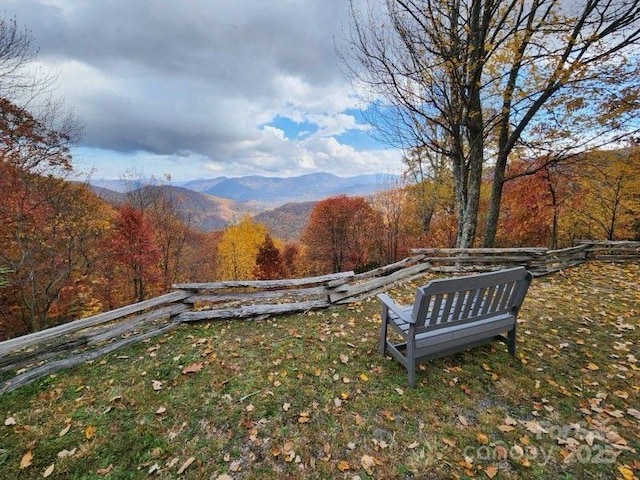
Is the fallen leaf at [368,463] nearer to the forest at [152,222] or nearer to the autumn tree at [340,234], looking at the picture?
the forest at [152,222]

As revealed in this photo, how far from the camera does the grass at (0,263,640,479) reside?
2.48m

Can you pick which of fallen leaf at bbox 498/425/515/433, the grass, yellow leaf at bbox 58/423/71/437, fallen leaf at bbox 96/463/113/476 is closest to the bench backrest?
the grass

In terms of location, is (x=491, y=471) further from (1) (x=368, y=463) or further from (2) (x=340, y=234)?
(2) (x=340, y=234)

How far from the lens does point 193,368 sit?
385 centimetres

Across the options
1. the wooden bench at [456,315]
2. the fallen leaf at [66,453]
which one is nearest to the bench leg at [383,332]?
the wooden bench at [456,315]

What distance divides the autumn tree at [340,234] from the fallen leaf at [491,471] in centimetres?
2748

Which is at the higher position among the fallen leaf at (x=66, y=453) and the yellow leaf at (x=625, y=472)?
the fallen leaf at (x=66, y=453)

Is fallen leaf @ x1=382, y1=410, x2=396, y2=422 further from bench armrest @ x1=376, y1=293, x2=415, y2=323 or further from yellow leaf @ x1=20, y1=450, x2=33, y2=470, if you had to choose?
yellow leaf @ x1=20, y1=450, x2=33, y2=470

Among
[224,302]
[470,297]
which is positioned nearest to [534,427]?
[470,297]

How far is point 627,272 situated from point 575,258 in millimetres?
1223

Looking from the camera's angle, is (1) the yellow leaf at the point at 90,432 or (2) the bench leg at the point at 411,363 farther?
(2) the bench leg at the point at 411,363

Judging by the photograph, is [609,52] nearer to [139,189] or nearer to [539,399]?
[539,399]

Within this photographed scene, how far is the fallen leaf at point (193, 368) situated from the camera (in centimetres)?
381

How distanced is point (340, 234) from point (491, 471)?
29.9m
